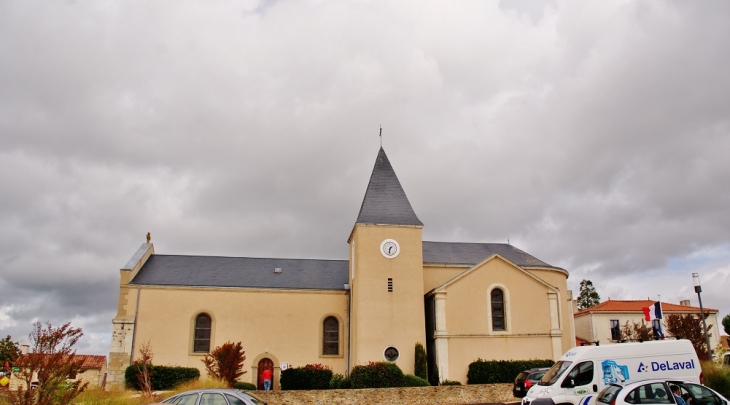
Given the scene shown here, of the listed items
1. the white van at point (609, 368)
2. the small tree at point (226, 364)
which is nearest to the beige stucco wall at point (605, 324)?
the small tree at point (226, 364)

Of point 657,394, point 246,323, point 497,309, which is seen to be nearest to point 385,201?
point 497,309

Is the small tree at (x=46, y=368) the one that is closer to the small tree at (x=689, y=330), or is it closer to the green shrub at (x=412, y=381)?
the green shrub at (x=412, y=381)

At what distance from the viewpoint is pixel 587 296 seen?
62.9 meters

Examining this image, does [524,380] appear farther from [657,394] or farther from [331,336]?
[331,336]

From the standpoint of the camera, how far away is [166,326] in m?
29.4

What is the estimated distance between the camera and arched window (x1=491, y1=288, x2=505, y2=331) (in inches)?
1065

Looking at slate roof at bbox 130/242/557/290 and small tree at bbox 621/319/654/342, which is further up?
slate roof at bbox 130/242/557/290

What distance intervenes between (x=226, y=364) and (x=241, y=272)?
7.85m

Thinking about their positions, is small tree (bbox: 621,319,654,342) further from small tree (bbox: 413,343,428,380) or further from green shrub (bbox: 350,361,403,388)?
green shrub (bbox: 350,361,403,388)

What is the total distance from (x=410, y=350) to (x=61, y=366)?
1724 cm

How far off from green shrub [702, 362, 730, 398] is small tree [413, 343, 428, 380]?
11547mm

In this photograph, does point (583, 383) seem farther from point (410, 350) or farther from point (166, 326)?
point (166, 326)

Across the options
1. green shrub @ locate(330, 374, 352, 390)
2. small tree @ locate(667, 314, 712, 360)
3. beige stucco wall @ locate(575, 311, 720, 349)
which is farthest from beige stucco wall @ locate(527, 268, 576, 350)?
green shrub @ locate(330, 374, 352, 390)

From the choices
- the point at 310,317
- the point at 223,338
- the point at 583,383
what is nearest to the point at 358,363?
the point at 310,317
